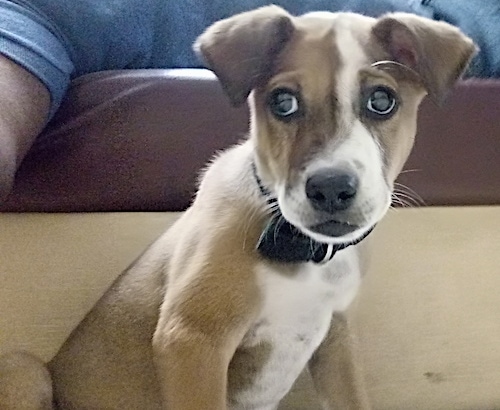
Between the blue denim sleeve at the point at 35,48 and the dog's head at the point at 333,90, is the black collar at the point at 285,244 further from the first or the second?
the blue denim sleeve at the point at 35,48

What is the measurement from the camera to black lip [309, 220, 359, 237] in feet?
3.79

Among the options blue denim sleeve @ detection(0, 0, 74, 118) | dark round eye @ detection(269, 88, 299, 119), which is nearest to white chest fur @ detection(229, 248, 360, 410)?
dark round eye @ detection(269, 88, 299, 119)

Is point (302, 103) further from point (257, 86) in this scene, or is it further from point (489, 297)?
point (489, 297)

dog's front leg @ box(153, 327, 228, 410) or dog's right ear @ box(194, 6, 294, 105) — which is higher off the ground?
dog's right ear @ box(194, 6, 294, 105)

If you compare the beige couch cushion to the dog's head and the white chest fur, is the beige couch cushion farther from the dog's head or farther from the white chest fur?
the dog's head

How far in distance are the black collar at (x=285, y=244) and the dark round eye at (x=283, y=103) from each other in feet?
0.43

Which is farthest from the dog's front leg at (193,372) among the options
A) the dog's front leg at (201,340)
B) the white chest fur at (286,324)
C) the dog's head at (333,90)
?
the dog's head at (333,90)

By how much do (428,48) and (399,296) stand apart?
0.62 metres

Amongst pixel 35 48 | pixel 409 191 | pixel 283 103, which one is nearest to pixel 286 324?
pixel 283 103

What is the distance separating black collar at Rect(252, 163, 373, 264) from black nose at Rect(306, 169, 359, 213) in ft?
0.43

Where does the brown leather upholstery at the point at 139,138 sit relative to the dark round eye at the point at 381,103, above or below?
below

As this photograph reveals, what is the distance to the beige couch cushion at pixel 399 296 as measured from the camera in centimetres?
156

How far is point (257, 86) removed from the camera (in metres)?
1.22

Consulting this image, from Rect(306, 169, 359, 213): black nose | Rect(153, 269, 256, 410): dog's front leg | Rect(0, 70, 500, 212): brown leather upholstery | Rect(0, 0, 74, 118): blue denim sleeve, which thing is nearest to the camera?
Rect(306, 169, 359, 213): black nose
